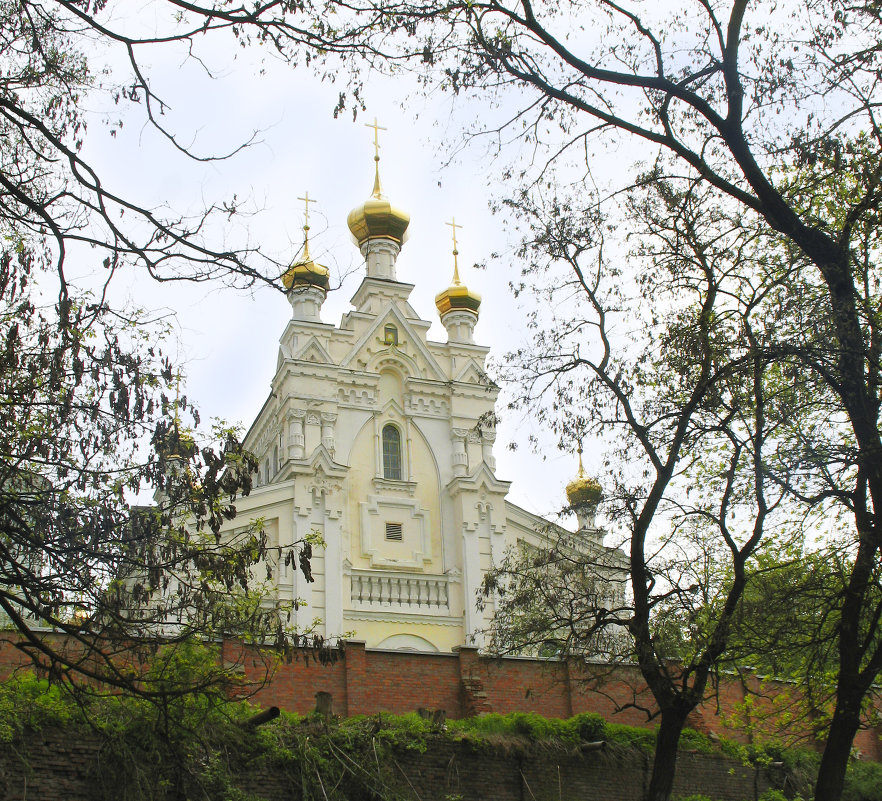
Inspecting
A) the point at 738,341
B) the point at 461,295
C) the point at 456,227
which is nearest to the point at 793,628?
the point at 738,341

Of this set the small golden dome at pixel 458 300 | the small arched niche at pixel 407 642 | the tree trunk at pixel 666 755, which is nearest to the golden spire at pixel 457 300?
the small golden dome at pixel 458 300

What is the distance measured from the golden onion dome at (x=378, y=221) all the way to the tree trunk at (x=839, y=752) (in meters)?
24.3

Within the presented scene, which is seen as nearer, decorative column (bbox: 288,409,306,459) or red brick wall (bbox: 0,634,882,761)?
red brick wall (bbox: 0,634,882,761)

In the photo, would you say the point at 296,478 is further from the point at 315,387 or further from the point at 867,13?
the point at 867,13

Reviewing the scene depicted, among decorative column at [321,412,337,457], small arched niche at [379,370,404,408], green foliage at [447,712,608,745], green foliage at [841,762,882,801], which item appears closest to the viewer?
green foliage at [447,712,608,745]

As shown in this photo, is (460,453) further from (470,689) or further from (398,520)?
(470,689)

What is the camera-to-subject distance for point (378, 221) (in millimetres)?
34938

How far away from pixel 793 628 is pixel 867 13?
6838 millimetres

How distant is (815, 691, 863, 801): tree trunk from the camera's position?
1248 centimetres

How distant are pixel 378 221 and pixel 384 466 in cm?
754

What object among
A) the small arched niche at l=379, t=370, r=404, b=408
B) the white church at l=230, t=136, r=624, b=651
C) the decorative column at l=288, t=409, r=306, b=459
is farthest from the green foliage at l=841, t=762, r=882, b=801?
the small arched niche at l=379, t=370, r=404, b=408

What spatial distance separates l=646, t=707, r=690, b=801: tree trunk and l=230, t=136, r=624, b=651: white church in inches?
549

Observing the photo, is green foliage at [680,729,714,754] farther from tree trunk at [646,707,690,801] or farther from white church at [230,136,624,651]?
white church at [230,136,624,651]

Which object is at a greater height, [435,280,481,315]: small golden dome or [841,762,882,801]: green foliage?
[435,280,481,315]: small golden dome
